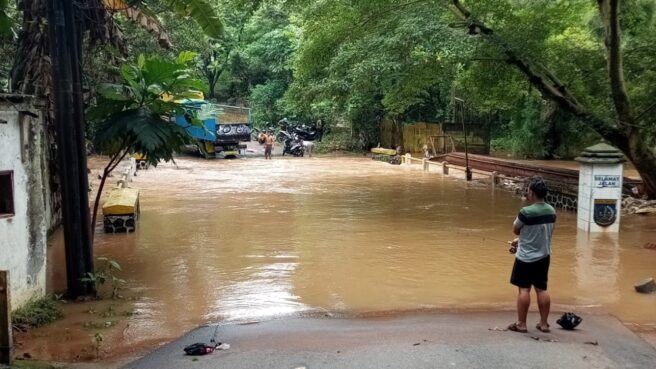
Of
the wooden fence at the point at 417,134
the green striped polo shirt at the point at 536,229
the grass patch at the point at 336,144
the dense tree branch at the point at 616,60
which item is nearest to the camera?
the green striped polo shirt at the point at 536,229

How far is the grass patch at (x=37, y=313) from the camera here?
22.5ft

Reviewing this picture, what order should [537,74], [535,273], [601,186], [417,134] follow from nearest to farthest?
[535,273] → [537,74] → [601,186] → [417,134]

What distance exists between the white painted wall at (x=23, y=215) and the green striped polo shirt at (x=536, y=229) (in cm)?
555

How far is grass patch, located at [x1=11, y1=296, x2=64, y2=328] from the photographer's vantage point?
22.5 ft

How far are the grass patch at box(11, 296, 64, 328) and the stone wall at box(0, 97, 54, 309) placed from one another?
92 mm

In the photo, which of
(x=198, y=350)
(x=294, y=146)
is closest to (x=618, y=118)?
(x=198, y=350)

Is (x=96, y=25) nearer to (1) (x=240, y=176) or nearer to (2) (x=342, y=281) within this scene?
(2) (x=342, y=281)

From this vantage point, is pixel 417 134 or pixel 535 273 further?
pixel 417 134

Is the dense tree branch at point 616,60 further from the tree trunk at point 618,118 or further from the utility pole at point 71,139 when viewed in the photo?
the utility pole at point 71,139

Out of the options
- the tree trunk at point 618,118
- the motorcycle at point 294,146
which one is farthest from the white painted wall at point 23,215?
the motorcycle at point 294,146

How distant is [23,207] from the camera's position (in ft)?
23.4

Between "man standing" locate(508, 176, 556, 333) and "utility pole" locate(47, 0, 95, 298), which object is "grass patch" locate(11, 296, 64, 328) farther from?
"man standing" locate(508, 176, 556, 333)

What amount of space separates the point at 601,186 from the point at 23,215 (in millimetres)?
10589

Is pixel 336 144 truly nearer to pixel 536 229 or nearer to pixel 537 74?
pixel 537 74
